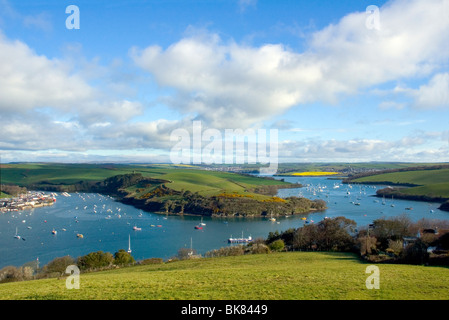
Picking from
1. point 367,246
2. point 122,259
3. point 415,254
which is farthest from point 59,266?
point 415,254

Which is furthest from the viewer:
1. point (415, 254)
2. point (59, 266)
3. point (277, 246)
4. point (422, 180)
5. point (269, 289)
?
point (422, 180)

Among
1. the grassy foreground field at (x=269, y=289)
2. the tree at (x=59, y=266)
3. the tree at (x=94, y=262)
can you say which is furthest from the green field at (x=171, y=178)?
the grassy foreground field at (x=269, y=289)

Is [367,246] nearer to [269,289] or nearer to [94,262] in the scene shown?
[269,289]

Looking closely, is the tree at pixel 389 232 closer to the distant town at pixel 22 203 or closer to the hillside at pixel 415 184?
the hillside at pixel 415 184

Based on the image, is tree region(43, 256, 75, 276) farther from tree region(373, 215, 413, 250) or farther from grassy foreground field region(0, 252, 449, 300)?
tree region(373, 215, 413, 250)

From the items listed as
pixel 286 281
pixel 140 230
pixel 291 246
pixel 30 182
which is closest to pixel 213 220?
pixel 140 230
